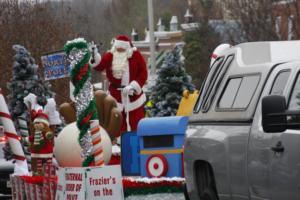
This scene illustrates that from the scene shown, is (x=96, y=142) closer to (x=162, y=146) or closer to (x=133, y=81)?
(x=162, y=146)

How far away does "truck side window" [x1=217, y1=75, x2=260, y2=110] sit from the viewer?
10133 mm

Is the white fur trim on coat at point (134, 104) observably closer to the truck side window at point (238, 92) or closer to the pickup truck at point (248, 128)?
the pickup truck at point (248, 128)

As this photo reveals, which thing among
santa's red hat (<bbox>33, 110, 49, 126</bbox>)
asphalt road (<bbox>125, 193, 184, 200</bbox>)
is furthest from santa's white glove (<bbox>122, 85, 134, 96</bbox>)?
asphalt road (<bbox>125, 193, 184, 200</bbox>)

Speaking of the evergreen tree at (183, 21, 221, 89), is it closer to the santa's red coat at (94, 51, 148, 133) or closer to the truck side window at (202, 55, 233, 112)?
the santa's red coat at (94, 51, 148, 133)

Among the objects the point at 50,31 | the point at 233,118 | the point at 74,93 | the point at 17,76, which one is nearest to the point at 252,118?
the point at 233,118

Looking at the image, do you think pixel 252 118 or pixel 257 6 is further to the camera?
pixel 257 6

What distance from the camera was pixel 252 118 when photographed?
9.77m

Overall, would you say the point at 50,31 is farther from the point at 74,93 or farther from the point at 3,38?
the point at 74,93

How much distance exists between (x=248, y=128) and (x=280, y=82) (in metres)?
0.51

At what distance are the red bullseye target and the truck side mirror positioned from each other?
4.48m

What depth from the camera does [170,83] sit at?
2355cm

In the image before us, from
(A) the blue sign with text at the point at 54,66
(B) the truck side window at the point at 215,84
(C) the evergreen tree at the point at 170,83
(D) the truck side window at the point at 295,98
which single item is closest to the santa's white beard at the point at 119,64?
(A) the blue sign with text at the point at 54,66

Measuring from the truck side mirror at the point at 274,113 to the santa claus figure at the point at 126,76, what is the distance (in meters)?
7.58

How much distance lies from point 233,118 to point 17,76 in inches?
379
